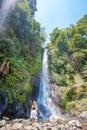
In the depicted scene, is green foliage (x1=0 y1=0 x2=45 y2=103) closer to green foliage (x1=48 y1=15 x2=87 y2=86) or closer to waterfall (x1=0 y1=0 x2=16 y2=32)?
waterfall (x1=0 y1=0 x2=16 y2=32)

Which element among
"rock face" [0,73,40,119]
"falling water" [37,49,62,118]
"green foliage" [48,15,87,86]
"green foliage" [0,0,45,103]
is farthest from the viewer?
"green foliage" [48,15,87,86]

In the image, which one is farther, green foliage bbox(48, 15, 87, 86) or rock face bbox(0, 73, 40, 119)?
green foliage bbox(48, 15, 87, 86)

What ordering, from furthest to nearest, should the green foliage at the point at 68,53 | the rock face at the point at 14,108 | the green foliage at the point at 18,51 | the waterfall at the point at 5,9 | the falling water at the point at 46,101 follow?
the green foliage at the point at 68,53 < the falling water at the point at 46,101 < the waterfall at the point at 5,9 < the rock face at the point at 14,108 < the green foliage at the point at 18,51

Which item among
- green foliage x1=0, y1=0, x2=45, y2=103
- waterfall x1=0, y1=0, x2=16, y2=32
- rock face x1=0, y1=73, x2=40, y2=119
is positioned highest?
waterfall x1=0, y1=0, x2=16, y2=32

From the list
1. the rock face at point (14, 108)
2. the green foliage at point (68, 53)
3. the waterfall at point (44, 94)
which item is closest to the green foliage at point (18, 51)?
the rock face at point (14, 108)

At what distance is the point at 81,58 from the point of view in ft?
141

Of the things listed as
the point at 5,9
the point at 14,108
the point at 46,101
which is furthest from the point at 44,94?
the point at 5,9

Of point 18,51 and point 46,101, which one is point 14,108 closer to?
point 18,51

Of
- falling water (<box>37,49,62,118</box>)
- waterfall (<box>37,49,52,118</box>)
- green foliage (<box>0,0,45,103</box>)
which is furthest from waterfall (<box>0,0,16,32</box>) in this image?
falling water (<box>37,49,62,118</box>)

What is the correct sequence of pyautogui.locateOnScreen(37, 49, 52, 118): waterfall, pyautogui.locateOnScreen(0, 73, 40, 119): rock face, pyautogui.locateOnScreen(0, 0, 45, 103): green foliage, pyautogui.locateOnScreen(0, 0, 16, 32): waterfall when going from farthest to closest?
1. pyautogui.locateOnScreen(37, 49, 52, 118): waterfall
2. pyautogui.locateOnScreen(0, 0, 16, 32): waterfall
3. pyautogui.locateOnScreen(0, 73, 40, 119): rock face
4. pyautogui.locateOnScreen(0, 0, 45, 103): green foliage

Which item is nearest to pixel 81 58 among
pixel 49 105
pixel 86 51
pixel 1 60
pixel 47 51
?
pixel 86 51

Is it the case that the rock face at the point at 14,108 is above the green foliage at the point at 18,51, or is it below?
below

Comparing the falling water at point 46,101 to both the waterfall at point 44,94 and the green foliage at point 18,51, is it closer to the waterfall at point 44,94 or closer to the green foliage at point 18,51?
the waterfall at point 44,94

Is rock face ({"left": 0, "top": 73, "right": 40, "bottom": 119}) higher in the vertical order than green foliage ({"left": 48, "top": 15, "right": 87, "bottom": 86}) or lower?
lower
